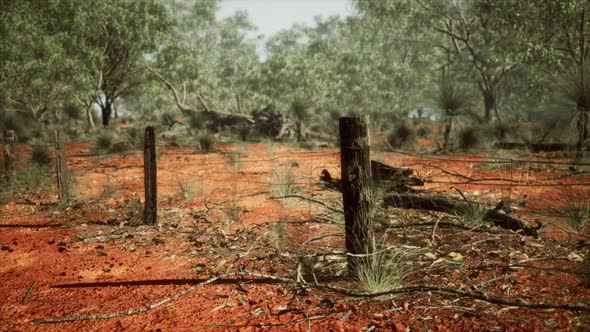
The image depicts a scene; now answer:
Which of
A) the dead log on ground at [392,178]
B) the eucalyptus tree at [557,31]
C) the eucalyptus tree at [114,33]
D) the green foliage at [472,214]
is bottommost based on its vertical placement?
the green foliage at [472,214]

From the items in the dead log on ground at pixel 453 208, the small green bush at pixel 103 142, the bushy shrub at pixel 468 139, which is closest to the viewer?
the dead log on ground at pixel 453 208

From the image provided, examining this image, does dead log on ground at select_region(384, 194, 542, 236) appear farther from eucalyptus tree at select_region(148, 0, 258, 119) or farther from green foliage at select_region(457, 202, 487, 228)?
eucalyptus tree at select_region(148, 0, 258, 119)

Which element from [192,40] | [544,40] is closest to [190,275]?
[544,40]

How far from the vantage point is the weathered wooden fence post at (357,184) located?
9.35ft

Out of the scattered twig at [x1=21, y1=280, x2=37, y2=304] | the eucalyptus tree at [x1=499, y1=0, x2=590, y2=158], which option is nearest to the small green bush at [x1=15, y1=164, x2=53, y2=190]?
the scattered twig at [x1=21, y1=280, x2=37, y2=304]

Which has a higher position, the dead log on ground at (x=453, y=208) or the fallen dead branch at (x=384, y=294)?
the dead log on ground at (x=453, y=208)

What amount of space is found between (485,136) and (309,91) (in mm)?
13523

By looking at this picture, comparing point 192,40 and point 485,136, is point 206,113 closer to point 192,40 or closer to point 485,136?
point 485,136

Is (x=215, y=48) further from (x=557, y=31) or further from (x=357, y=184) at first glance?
(x=357, y=184)

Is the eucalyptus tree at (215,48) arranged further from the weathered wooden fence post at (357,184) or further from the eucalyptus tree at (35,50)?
the weathered wooden fence post at (357,184)

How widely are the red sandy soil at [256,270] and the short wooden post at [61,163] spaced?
231mm

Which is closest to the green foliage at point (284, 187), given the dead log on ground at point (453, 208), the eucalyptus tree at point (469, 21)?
the dead log on ground at point (453, 208)

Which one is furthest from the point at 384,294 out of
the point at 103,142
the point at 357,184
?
the point at 103,142

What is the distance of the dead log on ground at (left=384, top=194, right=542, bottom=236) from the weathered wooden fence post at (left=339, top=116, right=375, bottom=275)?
1366 mm
